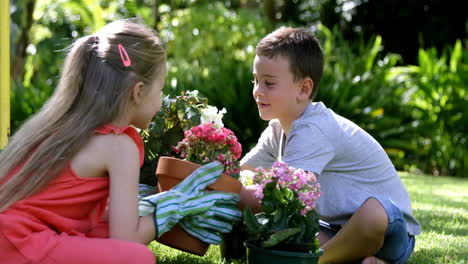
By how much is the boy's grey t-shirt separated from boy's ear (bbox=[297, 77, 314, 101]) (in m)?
0.06

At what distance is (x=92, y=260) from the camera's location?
2.04m

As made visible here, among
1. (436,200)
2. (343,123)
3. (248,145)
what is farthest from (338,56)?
(343,123)

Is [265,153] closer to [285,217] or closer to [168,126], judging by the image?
[168,126]

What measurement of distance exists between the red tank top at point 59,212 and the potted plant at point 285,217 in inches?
20.7

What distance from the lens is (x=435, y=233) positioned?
355cm

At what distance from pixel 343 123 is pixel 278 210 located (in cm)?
76

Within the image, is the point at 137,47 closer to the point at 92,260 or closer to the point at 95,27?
the point at 92,260

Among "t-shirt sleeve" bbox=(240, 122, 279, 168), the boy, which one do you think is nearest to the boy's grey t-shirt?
the boy

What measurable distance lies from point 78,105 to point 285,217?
2.79ft

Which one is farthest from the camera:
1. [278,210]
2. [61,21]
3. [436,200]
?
[61,21]

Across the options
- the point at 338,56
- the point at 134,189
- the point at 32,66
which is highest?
the point at 134,189

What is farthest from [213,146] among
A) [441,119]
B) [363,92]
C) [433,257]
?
[441,119]

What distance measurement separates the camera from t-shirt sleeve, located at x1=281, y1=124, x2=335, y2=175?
2.57 m

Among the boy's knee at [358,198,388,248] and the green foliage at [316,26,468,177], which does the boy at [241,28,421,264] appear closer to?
the boy's knee at [358,198,388,248]
